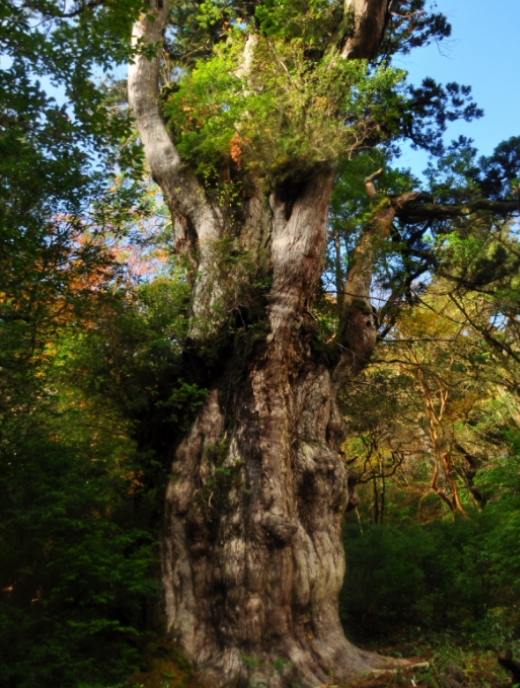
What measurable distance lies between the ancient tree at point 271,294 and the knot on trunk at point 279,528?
19 millimetres

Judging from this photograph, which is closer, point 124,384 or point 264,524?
point 264,524

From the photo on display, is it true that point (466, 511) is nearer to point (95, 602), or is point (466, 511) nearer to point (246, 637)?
point (246, 637)

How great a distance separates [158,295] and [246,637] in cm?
465

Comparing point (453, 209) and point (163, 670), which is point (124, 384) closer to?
point (163, 670)

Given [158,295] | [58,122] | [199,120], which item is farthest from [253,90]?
[58,122]

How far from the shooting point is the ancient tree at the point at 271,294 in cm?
713

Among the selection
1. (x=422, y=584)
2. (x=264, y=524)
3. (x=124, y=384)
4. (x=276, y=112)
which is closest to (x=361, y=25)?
(x=276, y=112)

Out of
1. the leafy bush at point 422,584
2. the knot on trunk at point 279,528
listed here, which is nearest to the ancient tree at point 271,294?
the knot on trunk at point 279,528

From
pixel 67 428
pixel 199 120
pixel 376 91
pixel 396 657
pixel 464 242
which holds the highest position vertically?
pixel 376 91

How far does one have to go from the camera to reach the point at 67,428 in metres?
8.05

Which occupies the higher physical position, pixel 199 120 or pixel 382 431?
pixel 199 120

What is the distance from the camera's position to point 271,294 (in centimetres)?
895

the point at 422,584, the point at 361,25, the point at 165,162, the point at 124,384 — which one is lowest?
the point at 422,584

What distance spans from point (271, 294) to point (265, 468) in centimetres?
255
